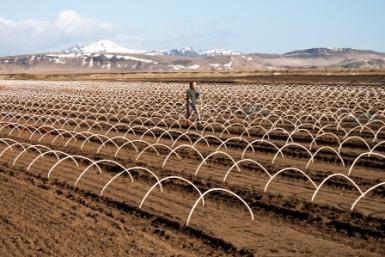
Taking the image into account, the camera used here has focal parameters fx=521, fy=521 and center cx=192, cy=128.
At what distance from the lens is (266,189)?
8.99m

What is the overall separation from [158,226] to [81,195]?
2156mm

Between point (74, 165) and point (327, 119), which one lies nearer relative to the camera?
point (74, 165)

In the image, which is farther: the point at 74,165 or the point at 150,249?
the point at 74,165

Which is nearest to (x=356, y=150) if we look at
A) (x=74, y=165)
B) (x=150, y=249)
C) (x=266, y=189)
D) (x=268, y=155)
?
(x=268, y=155)

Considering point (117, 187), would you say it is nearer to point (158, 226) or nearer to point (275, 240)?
point (158, 226)

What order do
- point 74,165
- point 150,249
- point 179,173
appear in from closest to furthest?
1. point 150,249
2. point 179,173
3. point 74,165

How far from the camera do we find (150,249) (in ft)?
20.7

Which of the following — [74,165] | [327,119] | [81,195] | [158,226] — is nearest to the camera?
[158,226]

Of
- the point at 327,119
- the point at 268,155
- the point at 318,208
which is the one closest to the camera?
the point at 318,208

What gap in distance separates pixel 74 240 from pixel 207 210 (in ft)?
7.08

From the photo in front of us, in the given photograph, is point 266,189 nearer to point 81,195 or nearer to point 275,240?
point 275,240

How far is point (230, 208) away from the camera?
7.97 metres

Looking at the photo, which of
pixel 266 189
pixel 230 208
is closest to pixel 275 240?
pixel 230 208

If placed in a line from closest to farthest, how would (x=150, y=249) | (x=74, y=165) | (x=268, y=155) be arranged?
1. (x=150, y=249)
2. (x=74, y=165)
3. (x=268, y=155)
